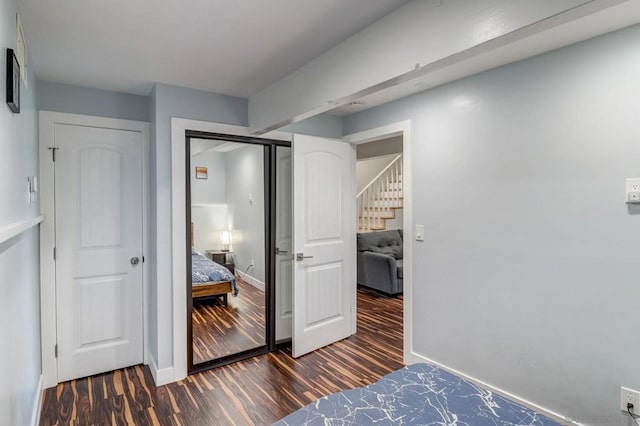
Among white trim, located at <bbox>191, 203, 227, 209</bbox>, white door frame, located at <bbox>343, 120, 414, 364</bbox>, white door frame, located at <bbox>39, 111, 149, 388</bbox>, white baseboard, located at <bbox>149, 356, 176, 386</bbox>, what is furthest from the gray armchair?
white door frame, located at <bbox>39, 111, 149, 388</bbox>

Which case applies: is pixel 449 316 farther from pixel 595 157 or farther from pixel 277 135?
pixel 277 135

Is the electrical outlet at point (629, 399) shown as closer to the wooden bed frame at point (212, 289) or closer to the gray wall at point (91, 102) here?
the wooden bed frame at point (212, 289)

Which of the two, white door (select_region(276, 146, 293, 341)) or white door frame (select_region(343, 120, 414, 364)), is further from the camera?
white door (select_region(276, 146, 293, 341))

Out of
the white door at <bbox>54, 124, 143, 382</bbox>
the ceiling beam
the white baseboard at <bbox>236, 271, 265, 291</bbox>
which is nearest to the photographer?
the ceiling beam

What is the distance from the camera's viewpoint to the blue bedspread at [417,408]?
1.31m

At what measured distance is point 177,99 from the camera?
2.71 metres

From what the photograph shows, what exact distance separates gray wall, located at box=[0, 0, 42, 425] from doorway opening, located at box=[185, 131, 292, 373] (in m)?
1.21

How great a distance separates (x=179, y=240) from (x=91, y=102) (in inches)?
51.9

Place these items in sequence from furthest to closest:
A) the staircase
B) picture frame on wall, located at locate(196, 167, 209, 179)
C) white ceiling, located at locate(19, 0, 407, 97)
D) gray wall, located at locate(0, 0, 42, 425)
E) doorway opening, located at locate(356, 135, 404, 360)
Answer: the staircase < doorway opening, located at locate(356, 135, 404, 360) < picture frame on wall, located at locate(196, 167, 209, 179) < white ceiling, located at locate(19, 0, 407, 97) < gray wall, located at locate(0, 0, 42, 425)

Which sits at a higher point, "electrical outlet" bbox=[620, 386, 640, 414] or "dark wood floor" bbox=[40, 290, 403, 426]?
"electrical outlet" bbox=[620, 386, 640, 414]

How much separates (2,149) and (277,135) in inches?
85.6

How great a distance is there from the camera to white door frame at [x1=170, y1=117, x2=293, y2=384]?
268 cm

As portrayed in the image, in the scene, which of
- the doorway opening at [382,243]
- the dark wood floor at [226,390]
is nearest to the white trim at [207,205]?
the dark wood floor at [226,390]

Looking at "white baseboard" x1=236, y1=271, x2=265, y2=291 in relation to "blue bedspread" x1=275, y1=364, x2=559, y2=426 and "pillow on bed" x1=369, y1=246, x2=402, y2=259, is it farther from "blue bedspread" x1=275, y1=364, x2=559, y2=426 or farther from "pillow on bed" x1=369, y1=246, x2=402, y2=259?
"pillow on bed" x1=369, y1=246, x2=402, y2=259
